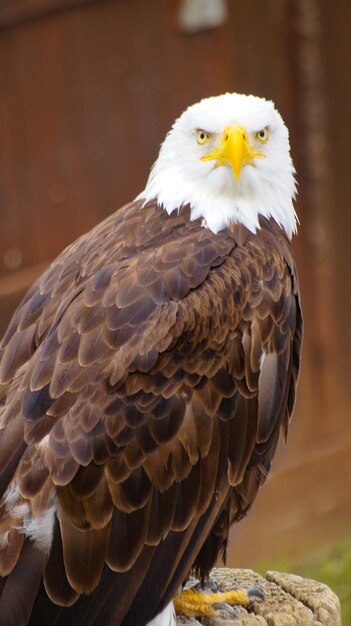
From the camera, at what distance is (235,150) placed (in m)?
5.18

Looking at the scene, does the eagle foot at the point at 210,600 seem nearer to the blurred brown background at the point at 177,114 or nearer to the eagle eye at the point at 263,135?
the eagle eye at the point at 263,135

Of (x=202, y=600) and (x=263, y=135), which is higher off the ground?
(x=263, y=135)

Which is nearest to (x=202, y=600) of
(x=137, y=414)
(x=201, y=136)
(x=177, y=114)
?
(x=137, y=414)

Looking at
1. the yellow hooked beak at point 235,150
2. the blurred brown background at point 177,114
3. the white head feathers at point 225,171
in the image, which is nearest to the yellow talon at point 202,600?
the white head feathers at point 225,171

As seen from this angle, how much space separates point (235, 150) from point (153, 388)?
0.85m

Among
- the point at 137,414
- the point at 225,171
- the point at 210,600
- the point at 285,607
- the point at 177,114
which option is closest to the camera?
the point at 137,414

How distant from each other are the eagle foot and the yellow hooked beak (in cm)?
132

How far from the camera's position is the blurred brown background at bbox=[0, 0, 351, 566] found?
7715 millimetres

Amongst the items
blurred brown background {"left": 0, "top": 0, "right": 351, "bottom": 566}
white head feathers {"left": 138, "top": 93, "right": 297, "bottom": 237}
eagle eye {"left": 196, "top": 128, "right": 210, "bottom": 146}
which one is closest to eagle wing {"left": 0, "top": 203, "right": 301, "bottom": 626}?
white head feathers {"left": 138, "top": 93, "right": 297, "bottom": 237}

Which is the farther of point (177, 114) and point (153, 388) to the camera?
point (177, 114)

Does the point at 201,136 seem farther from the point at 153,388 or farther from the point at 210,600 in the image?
the point at 210,600

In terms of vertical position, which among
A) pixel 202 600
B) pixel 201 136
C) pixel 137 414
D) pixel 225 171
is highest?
pixel 201 136

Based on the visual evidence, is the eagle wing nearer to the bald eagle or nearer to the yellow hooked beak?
the bald eagle

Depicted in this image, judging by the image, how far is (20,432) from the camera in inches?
189
